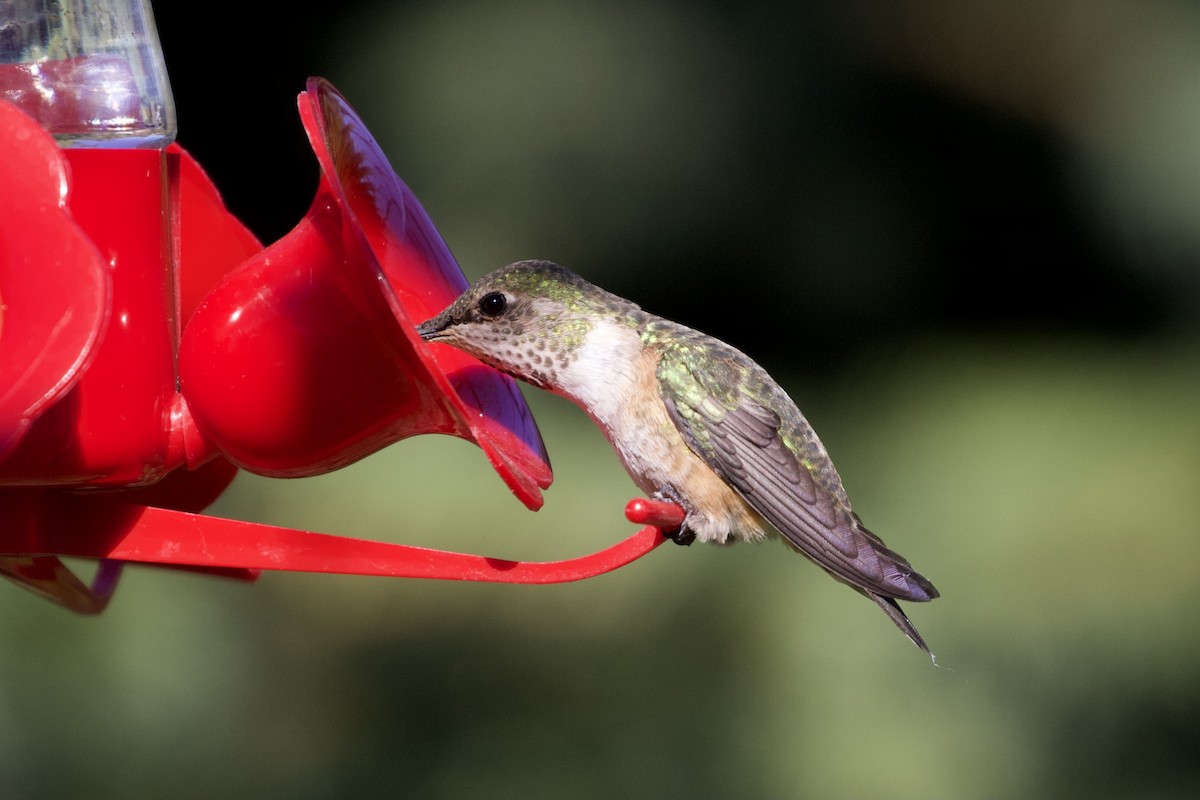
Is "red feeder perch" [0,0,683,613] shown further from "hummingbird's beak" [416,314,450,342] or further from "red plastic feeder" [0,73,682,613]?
"hummingbird's beak" [416,314,450,342]

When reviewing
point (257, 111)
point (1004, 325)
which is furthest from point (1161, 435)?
point (257, 111)

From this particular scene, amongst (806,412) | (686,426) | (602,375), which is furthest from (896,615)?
(806,412)

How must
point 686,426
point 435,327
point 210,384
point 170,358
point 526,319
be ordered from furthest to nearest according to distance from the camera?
point 686,426 < point 526,319 < point 435,327 < point 170,358 < point 210,384

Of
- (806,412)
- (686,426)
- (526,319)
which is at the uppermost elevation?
(526,319)

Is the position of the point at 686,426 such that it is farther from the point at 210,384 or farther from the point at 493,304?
the point at 210,384

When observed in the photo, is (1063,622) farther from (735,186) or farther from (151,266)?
(151,266)

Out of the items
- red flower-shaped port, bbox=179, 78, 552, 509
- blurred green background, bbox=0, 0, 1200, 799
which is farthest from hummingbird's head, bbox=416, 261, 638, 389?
blurred green background, bbox=0, 0, 1200, 799

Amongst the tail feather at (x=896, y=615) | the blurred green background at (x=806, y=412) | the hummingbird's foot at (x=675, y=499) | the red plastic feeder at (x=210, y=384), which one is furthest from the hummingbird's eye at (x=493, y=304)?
the blurred green background at (x=806, y=412)

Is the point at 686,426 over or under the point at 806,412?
over
